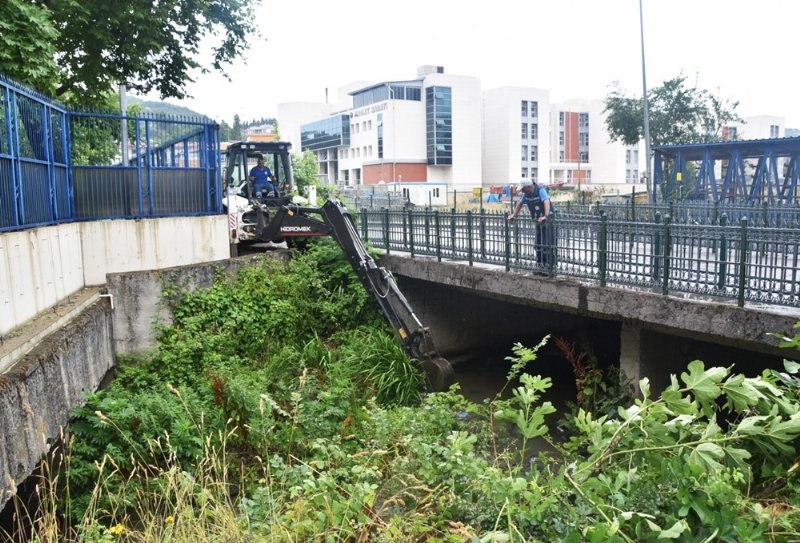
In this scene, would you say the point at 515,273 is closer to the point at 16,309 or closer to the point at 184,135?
the point at 184,135

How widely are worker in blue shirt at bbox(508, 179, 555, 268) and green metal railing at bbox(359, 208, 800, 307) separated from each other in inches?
5.3

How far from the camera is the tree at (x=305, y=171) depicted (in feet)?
75.6

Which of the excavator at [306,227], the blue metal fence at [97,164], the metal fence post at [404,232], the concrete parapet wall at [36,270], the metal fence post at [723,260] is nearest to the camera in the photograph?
the concrete parapet wall at [36,270]

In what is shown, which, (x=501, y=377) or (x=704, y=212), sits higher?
(x=704, y=212)

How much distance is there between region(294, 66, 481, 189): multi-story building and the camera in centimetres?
6968

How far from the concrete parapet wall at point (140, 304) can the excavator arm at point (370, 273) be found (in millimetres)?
2303

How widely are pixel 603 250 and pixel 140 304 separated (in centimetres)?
722

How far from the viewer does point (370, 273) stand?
11.3 m

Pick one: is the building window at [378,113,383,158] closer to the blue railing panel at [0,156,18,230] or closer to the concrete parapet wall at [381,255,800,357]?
the concrete parapet wall at [381,255,800,357]

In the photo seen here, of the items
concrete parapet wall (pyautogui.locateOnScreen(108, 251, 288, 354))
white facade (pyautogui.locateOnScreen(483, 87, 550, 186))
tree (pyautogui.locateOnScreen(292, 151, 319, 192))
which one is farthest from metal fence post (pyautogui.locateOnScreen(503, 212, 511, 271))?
white facade (pyautogui.locateOnScreen(483, 87, 550, 186))

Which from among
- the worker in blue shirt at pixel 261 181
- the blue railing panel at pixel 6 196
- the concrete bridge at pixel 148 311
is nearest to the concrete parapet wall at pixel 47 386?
the concrete bridge at pixel 148 311

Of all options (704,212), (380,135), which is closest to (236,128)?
(380,135)

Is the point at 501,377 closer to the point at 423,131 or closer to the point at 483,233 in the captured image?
the point at 483,233

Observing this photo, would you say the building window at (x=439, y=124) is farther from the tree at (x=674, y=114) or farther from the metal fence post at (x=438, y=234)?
the metal fence post at (x=438, y=234)
